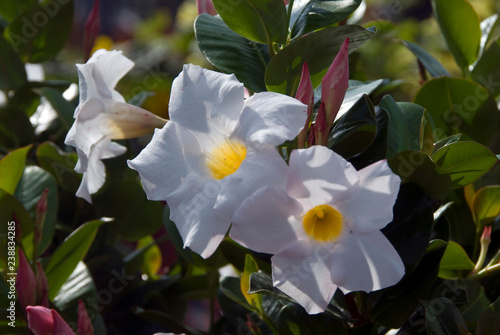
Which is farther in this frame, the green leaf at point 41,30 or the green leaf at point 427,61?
the green leaf at point 41,30

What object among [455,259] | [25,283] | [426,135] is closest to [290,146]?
[426,135]

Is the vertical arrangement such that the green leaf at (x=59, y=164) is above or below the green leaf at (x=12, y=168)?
below

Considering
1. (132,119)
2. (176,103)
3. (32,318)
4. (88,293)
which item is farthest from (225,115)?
(88,293)

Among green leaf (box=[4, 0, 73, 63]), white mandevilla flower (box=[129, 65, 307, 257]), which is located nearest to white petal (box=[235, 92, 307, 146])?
white mandevilla flower (box=[129, 65, 307, 257])

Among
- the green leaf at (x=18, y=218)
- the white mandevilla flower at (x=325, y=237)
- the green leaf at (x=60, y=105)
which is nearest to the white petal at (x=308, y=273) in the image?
the white mandevilla flower at (x=325, y=237)

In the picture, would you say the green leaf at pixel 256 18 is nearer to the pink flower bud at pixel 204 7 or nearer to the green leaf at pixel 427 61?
the pink flower bud at pixel 204 7

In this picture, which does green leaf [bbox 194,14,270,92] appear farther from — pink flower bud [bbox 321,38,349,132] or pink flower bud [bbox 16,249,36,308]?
pink flower bud [bbox 16,249,36,308]

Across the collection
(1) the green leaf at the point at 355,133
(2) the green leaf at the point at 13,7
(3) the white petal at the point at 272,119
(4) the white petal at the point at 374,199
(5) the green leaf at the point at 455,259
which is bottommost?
(5) the green leaf at the point at 455,259

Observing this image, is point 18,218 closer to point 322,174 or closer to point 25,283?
point 25,283
